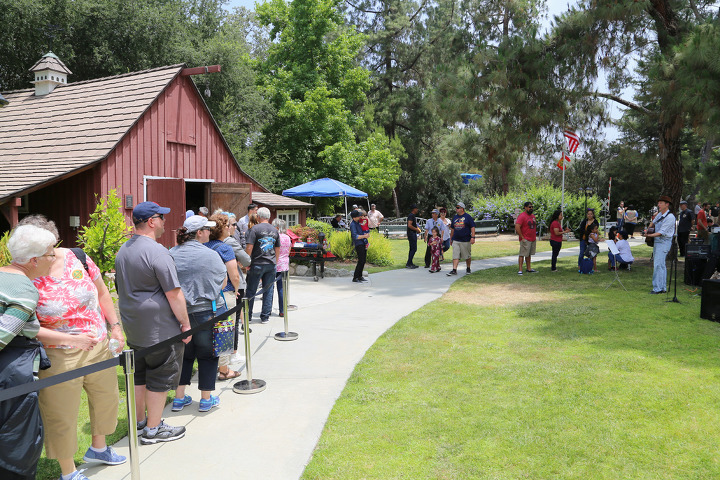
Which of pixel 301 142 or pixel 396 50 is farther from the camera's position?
pixel 396 50

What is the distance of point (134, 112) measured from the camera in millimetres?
12242

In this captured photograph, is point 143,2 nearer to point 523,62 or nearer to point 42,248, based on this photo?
point 523,62

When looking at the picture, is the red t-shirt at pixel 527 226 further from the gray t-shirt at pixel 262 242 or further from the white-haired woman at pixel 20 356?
the white-haired woman at pixel 20 356

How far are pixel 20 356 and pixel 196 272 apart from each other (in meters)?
1.76

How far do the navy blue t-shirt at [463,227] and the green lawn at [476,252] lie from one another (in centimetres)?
235

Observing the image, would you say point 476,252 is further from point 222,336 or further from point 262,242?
point 222,336

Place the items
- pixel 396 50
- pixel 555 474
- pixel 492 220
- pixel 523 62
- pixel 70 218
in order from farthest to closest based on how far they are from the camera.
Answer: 1. pixel 396 50
2. pixel 492 220
3. pixel 523 62
4. pixel 70 218
5. pixel 555 474

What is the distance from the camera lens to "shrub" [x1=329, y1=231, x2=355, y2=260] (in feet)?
51.3

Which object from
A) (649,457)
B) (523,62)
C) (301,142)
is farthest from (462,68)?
(301,142)

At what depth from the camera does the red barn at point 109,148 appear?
37.4 feet

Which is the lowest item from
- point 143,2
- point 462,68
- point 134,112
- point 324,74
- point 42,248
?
point 42,248

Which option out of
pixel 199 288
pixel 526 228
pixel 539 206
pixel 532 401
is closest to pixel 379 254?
Result: pixel 526 228

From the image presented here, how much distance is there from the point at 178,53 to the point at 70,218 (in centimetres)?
1824

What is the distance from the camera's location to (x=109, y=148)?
11359 mm
